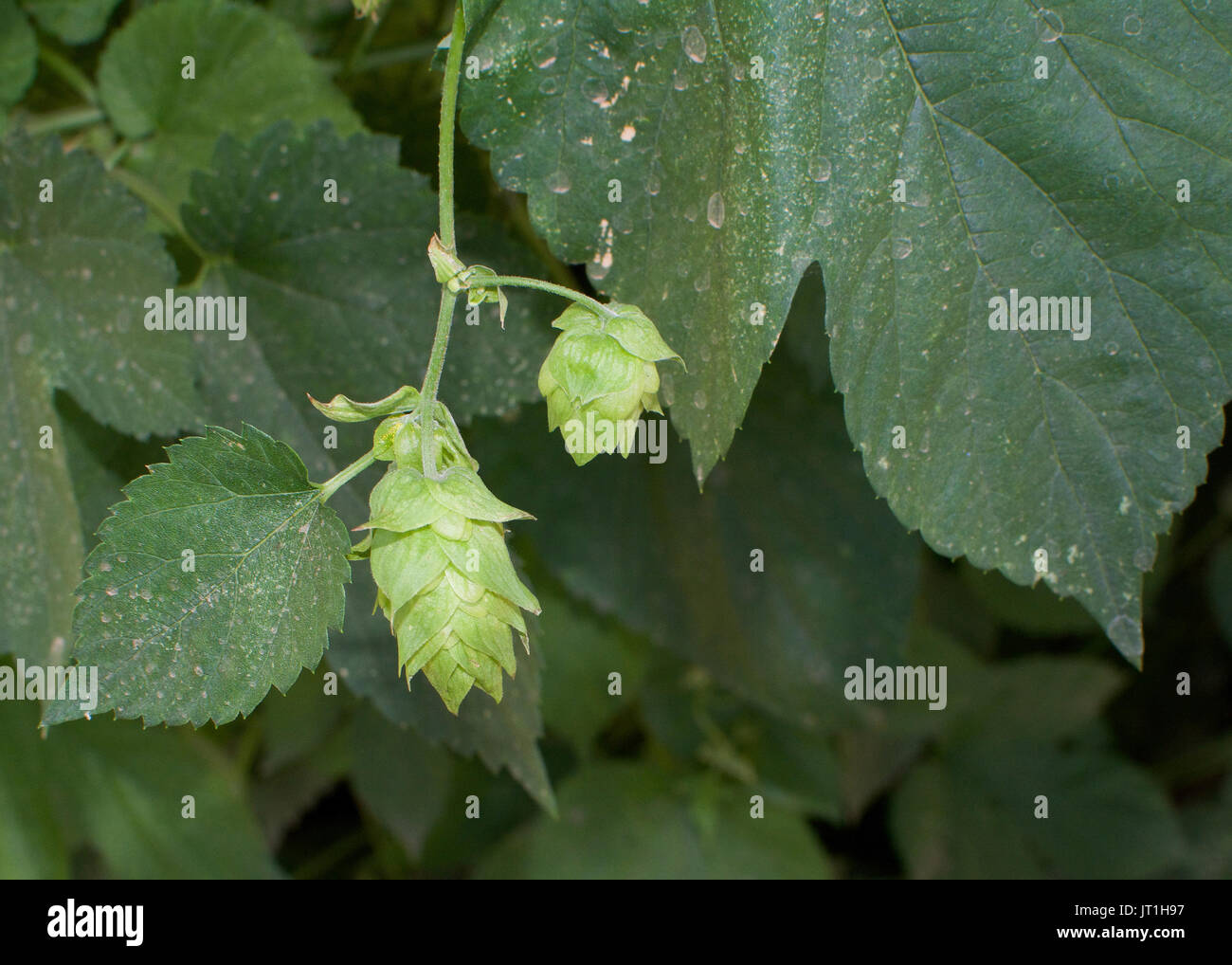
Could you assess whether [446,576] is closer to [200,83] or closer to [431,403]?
[431,403]

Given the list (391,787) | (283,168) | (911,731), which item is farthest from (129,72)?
(911,731)

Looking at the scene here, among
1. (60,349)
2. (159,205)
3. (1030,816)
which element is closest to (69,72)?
(159,205)

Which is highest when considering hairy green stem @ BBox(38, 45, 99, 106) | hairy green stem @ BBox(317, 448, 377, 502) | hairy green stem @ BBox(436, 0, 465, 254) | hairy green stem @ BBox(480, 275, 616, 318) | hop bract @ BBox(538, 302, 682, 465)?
hairy green stem @ BBox(38, 45, 99, 106)

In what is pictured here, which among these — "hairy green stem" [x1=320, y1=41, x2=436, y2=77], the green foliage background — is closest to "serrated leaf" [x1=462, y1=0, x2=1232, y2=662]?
the green foliage background

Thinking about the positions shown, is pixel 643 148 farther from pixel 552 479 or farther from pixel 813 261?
pixel 552 479

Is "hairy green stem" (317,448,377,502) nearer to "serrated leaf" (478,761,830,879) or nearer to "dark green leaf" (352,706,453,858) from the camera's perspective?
"dark green leaf" (352,706,453,858)

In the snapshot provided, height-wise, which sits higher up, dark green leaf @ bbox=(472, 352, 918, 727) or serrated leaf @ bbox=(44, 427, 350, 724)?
dark green leaf @ bbox=(472, 352, 918, 727)

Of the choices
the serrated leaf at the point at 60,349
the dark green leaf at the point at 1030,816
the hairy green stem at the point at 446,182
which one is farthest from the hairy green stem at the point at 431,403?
the dark green leaf at the point at 1030,816
